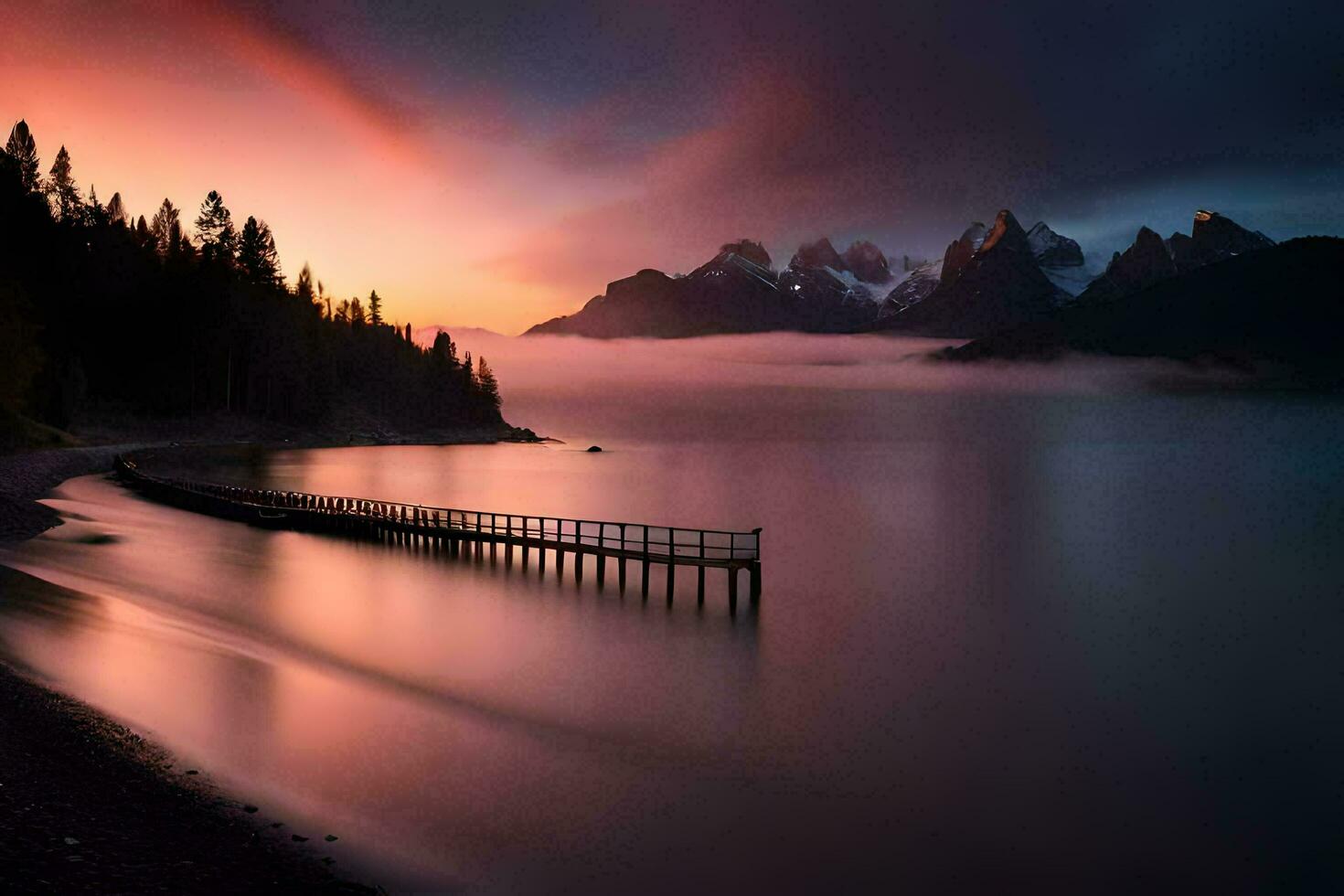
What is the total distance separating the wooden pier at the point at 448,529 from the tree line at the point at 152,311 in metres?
34.7

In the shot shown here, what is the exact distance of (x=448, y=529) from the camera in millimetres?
47844

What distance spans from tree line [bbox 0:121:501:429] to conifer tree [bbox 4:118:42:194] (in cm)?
17

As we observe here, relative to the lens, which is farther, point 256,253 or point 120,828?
point 256,253

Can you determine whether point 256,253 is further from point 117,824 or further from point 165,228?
point 117,824

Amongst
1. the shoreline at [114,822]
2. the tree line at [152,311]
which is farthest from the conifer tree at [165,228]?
the shoreline at [114,822]

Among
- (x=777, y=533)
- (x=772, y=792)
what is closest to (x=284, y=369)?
(x=777, y=533)

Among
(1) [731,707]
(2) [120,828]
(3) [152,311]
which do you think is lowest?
(1) [731,707]

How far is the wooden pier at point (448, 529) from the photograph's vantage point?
40.6 m

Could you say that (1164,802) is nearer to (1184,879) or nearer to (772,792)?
(1184,879)

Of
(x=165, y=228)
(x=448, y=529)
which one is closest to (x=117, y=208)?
(x=165, y=228)

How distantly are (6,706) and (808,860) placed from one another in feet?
54.6

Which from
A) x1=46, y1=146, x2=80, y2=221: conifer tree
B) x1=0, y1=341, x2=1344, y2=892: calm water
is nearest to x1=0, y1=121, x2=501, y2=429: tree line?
x1=46, y1=146, x2=80, y2=221: conifer tree

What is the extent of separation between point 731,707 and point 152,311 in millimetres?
120807

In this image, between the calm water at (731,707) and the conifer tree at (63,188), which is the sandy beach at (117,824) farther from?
the conifer tree at (63,188)
